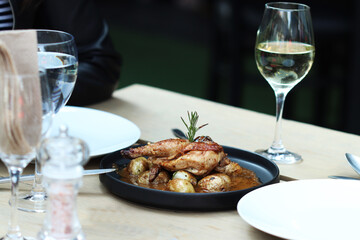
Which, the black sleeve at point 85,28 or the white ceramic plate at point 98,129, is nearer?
the white ceramic plate at point 98,129

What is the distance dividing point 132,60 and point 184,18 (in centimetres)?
88

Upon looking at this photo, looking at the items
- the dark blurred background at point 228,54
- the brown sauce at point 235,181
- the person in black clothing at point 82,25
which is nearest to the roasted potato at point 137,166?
the brown sauce at point 235,181

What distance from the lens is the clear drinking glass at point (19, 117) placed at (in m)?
0.60

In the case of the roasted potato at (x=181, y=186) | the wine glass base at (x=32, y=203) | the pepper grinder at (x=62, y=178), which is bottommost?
the wine glass base at (x=32, y=203)

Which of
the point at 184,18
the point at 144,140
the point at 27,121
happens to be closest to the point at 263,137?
the point at 144,140

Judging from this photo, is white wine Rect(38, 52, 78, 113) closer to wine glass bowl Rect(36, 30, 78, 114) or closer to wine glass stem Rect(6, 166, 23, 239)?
wine glass bowl Rect(36, 30, 78, 114)

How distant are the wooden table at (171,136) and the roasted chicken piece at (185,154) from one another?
2.5 inches

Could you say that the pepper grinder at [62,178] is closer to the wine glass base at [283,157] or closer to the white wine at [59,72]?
the white wine at [59,72]

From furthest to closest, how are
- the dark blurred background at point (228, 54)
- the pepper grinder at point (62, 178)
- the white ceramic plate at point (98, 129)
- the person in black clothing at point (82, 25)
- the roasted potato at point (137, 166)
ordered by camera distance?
the dark blurred background at point (228, 54) < the person in black clothing at point (82, 25) < the white ceramic plate at point (98, 129) < the roasted potato at point (137, 166) < the pepper grinder at point (62, 178)

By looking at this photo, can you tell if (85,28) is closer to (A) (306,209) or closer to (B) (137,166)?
(B) (137,166)

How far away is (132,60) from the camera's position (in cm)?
475

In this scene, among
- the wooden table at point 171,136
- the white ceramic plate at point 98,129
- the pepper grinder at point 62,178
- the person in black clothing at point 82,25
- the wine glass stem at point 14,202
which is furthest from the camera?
the person in black clothing at point 82,25

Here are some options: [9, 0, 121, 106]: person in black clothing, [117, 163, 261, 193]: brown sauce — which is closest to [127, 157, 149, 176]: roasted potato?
[117, 163, 261, 193]: brown sauce

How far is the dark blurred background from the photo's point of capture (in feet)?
8.80
